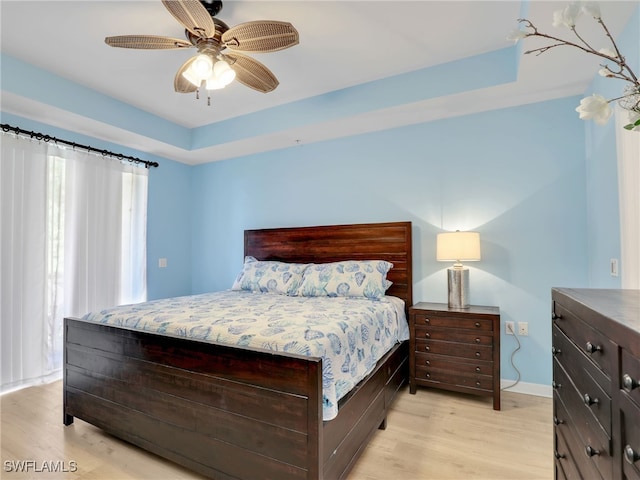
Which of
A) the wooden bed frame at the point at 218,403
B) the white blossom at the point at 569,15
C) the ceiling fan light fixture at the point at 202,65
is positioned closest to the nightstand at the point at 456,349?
the wooden bed frame at the point at 218,403

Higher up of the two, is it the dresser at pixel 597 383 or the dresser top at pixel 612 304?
the dresser top at pixel 612 304

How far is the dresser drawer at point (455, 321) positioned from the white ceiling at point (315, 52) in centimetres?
174

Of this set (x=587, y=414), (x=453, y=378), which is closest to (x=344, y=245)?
(x=453, y=378)

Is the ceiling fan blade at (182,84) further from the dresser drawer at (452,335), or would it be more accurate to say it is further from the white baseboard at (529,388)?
the white baseboard at (529,388)

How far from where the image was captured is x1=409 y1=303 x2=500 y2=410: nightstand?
8.07ft

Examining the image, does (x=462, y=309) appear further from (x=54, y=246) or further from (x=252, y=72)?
(x=54, y=246)

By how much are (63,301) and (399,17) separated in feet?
11.9

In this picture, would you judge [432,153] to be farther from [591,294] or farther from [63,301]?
[63,301]

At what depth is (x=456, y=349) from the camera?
2.57 metres

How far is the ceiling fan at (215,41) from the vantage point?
1.66 meters

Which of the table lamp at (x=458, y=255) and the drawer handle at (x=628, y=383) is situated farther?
the table lamp at (x=458, y=255)

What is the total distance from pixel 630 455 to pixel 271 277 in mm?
2846

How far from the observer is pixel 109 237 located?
343cm

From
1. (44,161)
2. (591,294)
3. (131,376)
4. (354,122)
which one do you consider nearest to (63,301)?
(44,161)
